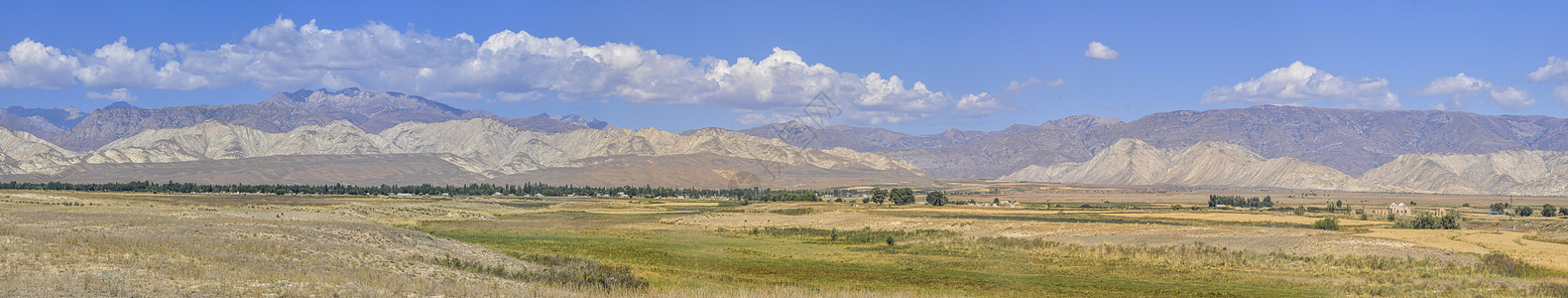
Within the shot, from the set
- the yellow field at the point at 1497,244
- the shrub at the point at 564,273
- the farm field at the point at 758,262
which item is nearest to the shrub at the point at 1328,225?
the yellow field at the point at 1497,244

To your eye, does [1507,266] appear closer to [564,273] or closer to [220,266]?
[564,273]

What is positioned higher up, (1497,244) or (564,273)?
(1497,244)

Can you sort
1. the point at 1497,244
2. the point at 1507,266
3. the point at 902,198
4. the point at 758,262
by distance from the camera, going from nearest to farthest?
the point at 1507,266 < the point at 758,262 < the point at 1497,244 < the point at 902,198

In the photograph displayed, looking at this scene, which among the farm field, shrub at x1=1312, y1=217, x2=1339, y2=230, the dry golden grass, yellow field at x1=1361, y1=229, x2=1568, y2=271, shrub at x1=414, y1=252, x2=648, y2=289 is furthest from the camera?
shrub at x1=1312, y1=217, x2=1339, y2=230

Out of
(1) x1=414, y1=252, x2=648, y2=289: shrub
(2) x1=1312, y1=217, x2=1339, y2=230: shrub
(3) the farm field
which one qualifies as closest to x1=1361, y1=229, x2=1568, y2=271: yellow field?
(3) the farm field

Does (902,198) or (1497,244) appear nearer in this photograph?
(1497,244)

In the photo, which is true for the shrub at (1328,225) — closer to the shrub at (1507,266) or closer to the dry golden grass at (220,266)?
the shrub at (1507,266)

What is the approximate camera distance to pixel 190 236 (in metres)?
37.8

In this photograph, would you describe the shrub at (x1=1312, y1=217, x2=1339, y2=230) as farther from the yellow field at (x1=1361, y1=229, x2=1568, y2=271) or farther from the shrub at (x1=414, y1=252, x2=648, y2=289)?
the shrub at (x1=414, y1=252, x2=648, y2=289)

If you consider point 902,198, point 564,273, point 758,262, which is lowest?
point 758,262

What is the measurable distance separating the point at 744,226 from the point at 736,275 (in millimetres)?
46138

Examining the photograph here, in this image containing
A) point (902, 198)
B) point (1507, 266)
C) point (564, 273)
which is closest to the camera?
point (564, 273)

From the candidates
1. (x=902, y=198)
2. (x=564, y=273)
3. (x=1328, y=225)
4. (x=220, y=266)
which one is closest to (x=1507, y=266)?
(x=1328, y=225)

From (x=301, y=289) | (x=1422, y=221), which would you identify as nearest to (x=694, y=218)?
(x=1422, y=221)
